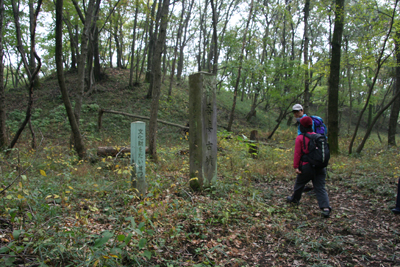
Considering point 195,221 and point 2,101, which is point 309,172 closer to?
point 195,221

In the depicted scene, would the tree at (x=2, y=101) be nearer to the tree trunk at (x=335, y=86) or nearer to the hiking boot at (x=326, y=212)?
the hiking boot at (x=326, y=212)

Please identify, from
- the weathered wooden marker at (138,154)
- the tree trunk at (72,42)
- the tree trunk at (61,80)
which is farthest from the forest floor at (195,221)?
the tree trunk at (72,42)

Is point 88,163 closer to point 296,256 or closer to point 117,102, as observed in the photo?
point 296,256

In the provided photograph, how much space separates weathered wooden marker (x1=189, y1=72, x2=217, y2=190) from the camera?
521 centimetres

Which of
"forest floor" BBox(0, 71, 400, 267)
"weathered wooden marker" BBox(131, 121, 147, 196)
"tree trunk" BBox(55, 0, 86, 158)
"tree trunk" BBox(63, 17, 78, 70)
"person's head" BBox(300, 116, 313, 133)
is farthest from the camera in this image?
"tree trunk" BBox(63, 17, 78, 70)

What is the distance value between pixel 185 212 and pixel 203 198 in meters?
0.92

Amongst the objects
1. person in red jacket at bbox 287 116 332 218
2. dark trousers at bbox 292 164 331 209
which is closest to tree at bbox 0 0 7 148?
person in red jacket at bbox 287 116 332 218

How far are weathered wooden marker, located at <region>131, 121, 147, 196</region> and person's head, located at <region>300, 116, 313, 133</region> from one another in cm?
296

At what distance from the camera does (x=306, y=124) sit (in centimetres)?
436

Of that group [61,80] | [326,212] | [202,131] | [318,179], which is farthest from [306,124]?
[61,80]

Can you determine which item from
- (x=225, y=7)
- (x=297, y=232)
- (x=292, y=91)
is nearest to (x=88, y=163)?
(x=297, y=232)

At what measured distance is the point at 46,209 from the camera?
3.30 m

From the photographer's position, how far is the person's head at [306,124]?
4.33 meters

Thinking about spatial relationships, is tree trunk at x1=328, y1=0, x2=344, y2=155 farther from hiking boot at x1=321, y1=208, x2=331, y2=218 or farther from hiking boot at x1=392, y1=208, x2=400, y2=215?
hiking boot at x1=321, y1=208, x2=331, y2=218
